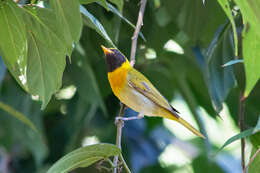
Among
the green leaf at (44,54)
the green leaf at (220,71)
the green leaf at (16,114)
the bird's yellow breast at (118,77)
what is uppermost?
the green leaf at (44,54)

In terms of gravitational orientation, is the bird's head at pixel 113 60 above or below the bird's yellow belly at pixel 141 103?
above

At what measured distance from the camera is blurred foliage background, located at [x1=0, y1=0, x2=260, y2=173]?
3.93 ft

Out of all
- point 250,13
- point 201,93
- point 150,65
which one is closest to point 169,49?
point 150,65

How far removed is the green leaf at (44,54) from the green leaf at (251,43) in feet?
1.63

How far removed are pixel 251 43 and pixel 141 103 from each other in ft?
3.94

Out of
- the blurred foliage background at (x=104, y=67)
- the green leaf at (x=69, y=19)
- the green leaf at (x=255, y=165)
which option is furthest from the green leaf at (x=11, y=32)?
the green leaf at (x=255, y=165)

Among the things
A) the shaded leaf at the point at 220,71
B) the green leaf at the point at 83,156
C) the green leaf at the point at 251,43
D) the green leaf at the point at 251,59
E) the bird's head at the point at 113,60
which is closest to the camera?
the green leaf at the point at 251,43

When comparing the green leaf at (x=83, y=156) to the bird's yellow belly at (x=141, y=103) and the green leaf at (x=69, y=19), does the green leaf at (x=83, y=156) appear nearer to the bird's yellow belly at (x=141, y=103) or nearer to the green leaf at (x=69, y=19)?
the green leaf at (x=69, y=19)

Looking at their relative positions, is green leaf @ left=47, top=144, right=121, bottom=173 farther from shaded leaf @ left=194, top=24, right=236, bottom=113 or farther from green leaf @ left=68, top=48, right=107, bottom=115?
green leaf @ left=68, top=48, right=107, bottom=115

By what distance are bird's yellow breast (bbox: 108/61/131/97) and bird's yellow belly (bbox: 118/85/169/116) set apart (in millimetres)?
26

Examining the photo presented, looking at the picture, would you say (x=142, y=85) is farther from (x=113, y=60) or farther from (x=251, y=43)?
(x=251, y=43)

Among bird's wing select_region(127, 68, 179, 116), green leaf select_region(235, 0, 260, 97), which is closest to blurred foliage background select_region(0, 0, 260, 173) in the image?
green leaf select_region(235, 0, 260, 97)

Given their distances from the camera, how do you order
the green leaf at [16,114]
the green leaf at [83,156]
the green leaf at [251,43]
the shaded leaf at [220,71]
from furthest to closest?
the shaded leaf at [220,71] < the green leaf at [16,114] < the green leaf at [83,156] < the green leaf at [251,43]

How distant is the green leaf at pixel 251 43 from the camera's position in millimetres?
809
